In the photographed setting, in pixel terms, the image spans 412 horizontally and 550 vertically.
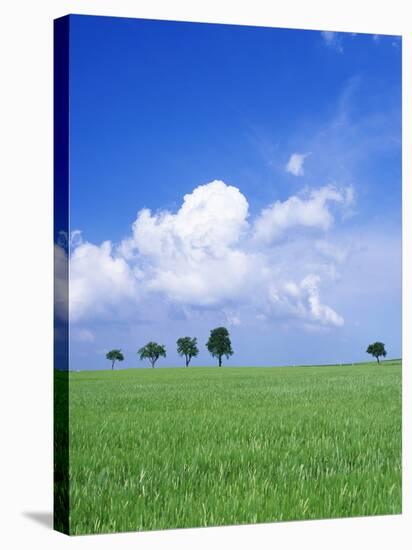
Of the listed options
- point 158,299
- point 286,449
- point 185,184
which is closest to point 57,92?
point 185,184

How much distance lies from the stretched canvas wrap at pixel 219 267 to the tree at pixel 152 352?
0.07 feet

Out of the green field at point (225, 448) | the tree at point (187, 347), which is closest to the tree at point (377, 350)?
the green field at point (225, 448)

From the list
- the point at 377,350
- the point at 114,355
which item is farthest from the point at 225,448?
the point at 377,350

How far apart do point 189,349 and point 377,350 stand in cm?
225

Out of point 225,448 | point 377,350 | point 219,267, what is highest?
point 219,267

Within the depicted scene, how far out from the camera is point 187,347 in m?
9.26

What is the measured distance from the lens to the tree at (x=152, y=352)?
30.0 feet

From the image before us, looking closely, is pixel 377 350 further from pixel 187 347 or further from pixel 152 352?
pixel 152 352

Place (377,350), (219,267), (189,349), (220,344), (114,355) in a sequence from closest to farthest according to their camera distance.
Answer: (114,355) < (189,349) < (219,267) < (220,344) < (377,350)

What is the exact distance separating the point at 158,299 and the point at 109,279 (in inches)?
19.9

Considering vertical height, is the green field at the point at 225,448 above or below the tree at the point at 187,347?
below

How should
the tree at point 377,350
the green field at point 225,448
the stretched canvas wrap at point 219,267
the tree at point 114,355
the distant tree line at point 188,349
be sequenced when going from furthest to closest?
1. the tree at point 377,350
2. the distant tree line at point 188,349
3. the tree at point 114,355
4. the stretched canvas wrap at point 219,267
5. the green field at point 225,448

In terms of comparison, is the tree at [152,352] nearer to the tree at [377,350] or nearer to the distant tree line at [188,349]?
the distant tree line at [188,349]

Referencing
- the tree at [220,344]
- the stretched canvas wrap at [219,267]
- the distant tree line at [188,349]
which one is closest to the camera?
the stretched canvas wrap at [219,267]
